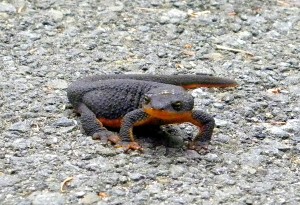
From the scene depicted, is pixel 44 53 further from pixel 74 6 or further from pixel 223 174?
pixel 223 174

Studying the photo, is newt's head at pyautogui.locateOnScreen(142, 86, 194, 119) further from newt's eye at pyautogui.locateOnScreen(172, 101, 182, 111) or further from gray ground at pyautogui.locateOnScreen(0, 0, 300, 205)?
gray ground at pyautogui.locateOnScreen(0, 0, 300, 205)

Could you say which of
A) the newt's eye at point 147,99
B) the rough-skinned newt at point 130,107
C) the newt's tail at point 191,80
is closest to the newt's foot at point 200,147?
the rough-skinned newt at point 130,107

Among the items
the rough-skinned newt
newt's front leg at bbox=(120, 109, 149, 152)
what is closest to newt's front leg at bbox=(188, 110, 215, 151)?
the rough-skinned newt

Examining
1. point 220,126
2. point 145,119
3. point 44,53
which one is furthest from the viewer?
point 44,53

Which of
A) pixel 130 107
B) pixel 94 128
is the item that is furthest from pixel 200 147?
pixel 94 128

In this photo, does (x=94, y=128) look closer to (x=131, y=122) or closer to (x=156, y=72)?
(x=131, y=122)

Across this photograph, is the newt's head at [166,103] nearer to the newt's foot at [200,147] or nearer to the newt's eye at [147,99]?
the newt's eye at [147,99]

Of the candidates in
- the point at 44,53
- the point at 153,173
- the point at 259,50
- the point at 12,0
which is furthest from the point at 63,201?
the point at 12,0
